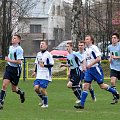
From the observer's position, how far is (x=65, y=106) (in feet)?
49.5

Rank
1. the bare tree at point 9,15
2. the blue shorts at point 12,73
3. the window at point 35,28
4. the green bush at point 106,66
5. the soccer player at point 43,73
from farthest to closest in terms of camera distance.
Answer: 1. the window at point 35,28
2. the bare tree at point 9,15
3. the green bush at point 106,66
4. the soccer player at point 43,73
5. the blue shorts at point 12,73

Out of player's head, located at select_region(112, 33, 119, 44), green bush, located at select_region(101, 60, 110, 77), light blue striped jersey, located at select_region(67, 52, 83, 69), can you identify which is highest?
player's head, located at select_region(112, 33, 119, 44)

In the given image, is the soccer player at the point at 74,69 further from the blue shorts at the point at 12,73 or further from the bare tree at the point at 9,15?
the bare tree at the point at 9,15

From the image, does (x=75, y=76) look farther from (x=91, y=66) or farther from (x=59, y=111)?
(x=59, y=111)

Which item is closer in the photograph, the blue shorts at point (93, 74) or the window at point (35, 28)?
the blue shorts at point (93, 74)

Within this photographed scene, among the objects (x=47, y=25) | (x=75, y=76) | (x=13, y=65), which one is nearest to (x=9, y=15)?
(x=75, y=76)

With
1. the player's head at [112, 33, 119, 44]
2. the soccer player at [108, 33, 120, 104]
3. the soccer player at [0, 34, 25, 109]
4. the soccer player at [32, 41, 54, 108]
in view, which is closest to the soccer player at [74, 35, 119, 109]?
the soccer player at [32, 41, 54, 108]

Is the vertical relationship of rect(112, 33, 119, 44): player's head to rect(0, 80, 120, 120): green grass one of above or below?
above

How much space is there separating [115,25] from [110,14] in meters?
1.06

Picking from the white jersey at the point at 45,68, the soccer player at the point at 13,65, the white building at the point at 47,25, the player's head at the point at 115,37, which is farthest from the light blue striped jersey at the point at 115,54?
the white building at the point at 47,25

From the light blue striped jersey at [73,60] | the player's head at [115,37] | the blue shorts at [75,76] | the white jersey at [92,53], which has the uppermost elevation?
the player's head at [115,37]

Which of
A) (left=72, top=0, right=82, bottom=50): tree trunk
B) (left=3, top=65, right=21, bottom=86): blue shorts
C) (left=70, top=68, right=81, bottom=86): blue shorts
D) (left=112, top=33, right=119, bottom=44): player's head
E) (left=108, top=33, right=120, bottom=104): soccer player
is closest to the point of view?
(left=3, top=65, right=21, bottom=86): blue shorts

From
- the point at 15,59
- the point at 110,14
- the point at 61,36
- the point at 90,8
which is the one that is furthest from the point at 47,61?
the point at 61,36

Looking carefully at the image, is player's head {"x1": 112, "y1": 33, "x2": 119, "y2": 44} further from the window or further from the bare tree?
the window
